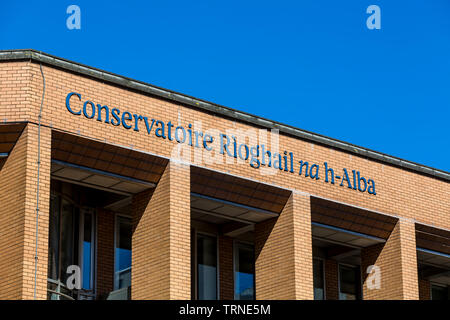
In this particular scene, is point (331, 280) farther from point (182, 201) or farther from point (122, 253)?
point (182, 201)

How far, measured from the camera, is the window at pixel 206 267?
2486cm

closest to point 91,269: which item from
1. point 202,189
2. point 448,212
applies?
point 202,189

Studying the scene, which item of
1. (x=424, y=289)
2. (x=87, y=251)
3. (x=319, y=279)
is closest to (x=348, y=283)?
(x=319, y=279)

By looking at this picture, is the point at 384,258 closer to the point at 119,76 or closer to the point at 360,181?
the point at 360,181

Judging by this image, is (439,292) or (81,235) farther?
(439,292)

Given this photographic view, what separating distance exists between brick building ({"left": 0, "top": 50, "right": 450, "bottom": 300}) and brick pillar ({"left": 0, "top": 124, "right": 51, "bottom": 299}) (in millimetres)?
26

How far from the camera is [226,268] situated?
83.6 feet

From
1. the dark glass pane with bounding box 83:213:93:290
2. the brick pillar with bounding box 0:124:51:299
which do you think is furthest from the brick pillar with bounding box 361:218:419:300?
the brick pillar with bounding box 0:124:51:299

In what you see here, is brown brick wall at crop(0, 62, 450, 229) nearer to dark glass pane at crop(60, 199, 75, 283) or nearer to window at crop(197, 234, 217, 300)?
Answer: dark glass pane at crop(60, 199, 75, 283)

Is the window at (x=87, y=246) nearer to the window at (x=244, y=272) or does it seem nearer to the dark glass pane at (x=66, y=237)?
the dark glass pane at (x=66, y=237)

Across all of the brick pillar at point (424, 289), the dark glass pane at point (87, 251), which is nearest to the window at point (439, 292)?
the brick pillar at point (424, 289)

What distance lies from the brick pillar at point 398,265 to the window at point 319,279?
1700mm

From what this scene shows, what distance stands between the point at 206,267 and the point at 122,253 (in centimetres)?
269
